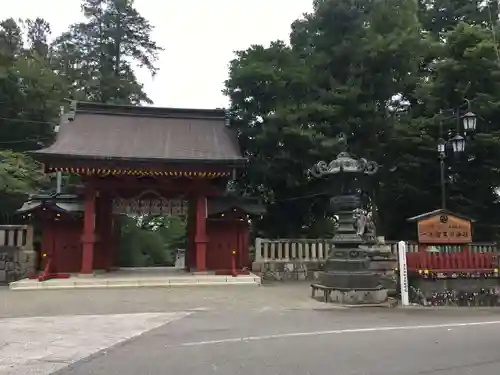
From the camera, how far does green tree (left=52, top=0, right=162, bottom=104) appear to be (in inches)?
1412

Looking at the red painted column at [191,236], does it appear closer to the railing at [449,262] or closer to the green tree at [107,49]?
the railing at [449,262]

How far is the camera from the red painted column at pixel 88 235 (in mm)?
15938

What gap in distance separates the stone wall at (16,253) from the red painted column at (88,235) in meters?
2.20

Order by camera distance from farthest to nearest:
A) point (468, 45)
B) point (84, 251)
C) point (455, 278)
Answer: point (468, 45), point (84, 251), point (455, 278)

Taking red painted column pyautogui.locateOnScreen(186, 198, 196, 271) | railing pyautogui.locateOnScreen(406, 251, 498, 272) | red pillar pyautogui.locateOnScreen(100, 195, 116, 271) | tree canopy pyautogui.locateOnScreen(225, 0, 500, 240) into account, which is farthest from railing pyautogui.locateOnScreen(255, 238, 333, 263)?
railing pyautogui.locateOnScreen(406, 251, 498, 272)

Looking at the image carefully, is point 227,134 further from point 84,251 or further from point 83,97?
point 83,97

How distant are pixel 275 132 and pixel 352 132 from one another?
10.2 ft

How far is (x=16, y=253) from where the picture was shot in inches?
653

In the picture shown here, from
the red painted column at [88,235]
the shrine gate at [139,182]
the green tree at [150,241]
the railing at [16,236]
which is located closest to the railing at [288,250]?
the shrine gate at [139,182]

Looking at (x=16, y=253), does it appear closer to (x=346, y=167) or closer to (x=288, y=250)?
(x=288, y=250)

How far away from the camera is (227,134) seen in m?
19.6

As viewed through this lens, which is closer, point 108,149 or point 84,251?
point 84,251

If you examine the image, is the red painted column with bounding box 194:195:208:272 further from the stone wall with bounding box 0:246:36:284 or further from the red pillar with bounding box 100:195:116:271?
the stone wall with bounding box 0:246:36:284

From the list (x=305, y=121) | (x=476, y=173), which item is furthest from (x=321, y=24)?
(x=476, y=173)
